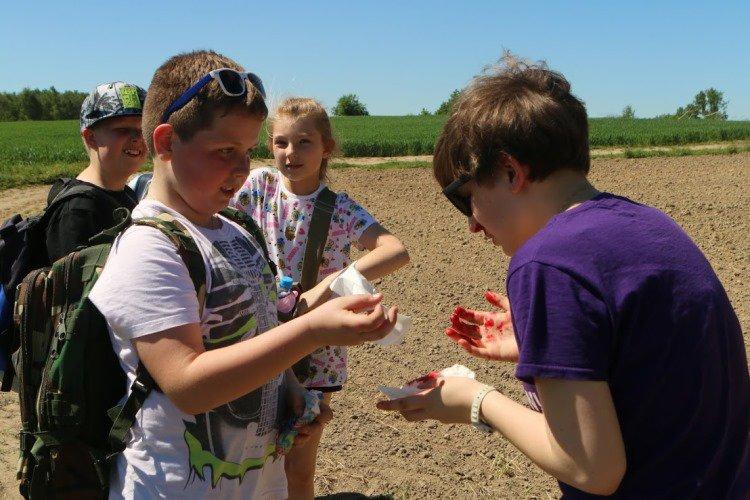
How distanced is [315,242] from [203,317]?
1500 millimetres

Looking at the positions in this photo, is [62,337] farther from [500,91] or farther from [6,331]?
[500,91]

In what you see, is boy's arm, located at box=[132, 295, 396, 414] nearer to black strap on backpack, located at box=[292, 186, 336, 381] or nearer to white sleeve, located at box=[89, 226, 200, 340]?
white sleeve, located at box=[89, 226, 200, 340]

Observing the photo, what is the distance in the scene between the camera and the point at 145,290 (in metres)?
1.64

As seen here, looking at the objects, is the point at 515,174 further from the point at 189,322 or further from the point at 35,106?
the point at 35,106

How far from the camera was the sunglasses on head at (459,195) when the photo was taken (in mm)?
1714

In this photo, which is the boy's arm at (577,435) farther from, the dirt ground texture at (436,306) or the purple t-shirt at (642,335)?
the dirt ground texture at (436,306)

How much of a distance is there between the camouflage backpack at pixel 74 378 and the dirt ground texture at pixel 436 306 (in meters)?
2.35

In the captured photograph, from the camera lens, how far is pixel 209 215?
6.47 feet

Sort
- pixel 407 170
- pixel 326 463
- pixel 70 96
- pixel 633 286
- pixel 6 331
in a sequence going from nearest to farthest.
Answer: pixel 633 286, pixel 6 331, pixel 326 463, pixel 407 170, pixel 70 96

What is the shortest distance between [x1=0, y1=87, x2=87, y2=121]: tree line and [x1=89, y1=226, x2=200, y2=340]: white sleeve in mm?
75485

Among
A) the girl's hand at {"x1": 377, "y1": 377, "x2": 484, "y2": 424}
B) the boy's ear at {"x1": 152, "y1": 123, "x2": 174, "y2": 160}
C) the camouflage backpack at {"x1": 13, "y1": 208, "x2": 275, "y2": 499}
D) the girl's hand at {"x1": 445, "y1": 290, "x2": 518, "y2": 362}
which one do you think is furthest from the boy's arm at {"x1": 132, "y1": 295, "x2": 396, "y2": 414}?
the girl's hand at {"x1": 445, "y1": 290, "x2": 518, "y2": 362}

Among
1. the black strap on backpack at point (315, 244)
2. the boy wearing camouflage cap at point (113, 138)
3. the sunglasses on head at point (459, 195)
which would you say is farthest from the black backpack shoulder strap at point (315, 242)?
the sunglasses on head at point (459, 195)

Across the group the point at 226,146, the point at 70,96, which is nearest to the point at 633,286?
the point at 226,146

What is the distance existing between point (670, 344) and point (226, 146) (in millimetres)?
1128
